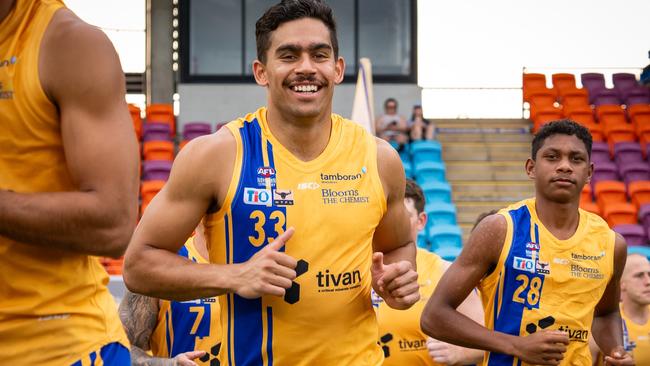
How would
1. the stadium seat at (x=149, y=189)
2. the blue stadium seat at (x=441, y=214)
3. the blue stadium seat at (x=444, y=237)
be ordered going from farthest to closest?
the blue stadium seat at (x=441, y=214), the stadium seat at (x=149, y=189), the blue stadium seat at (x=444, y=237)

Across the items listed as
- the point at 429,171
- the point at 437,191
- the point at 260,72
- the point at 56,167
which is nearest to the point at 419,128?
the point at 429,171

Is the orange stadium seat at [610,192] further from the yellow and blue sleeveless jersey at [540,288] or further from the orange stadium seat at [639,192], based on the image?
the yellow and blue sleeveless jersey at [540,288]

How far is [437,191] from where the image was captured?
51.5 feet

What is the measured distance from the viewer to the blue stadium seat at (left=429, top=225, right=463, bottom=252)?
13.5 m

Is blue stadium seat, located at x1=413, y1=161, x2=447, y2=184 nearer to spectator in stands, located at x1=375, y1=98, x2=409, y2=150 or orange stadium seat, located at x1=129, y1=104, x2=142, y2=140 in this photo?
spectator in stands, located at x1=375, y1=98, x2=409, y2=150

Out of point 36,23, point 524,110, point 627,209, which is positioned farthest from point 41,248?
point 524,110

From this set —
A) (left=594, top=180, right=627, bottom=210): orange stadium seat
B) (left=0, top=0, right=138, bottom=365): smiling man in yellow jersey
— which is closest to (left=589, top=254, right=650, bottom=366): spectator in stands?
(left=0, top=0, right=138, bottom=365): smiling man in yellow jersey

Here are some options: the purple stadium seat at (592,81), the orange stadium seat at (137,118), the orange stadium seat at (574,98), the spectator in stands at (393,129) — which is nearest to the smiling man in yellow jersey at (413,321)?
the spectator in stands at (393,129)

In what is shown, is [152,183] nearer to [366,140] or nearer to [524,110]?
[524,110]

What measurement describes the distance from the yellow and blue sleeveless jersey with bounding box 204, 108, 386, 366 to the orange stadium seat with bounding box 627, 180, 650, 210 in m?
12.7

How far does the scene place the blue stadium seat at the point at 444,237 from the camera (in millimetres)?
13492

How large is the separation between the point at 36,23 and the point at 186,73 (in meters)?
16.2

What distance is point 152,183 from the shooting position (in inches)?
565

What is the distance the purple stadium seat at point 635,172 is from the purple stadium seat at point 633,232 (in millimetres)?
2081
